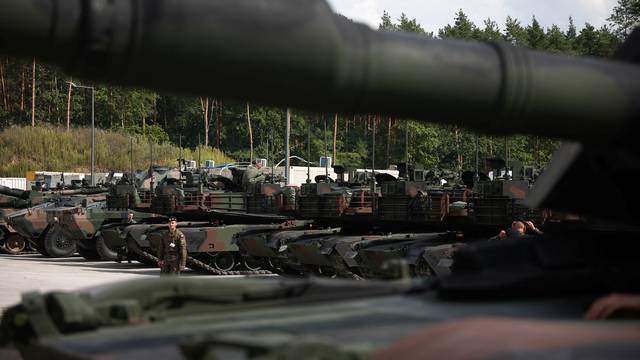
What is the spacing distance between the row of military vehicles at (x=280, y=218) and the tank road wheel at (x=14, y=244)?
0.11 feet

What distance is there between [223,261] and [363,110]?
65.9 feet

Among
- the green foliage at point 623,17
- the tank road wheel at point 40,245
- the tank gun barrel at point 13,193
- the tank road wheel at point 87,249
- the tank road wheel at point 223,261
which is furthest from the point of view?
the green foliage at point 623,17

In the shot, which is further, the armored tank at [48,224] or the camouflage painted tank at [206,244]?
the armored tank at [48,224]

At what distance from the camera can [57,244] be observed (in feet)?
96.5

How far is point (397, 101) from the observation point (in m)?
3.80

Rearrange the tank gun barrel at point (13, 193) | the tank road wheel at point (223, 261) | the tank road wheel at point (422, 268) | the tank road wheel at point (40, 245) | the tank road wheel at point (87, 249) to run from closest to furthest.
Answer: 1. the tank road wheel at point (422, 268)
2. the tank road wheel at point (223, 261)
3. the tank road wheel at point (87, 249)
4. the tank road wheel at point (40, 245)
5. the tank gun barrel at point (13, 193)

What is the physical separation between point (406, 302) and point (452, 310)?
40 centimetres

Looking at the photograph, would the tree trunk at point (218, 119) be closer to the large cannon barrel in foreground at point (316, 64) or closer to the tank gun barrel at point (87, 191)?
the tank gun barrel at point (87, 191)

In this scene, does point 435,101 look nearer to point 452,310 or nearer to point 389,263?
point 452,310

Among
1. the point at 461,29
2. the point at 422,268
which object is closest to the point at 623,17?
the point at 461,29

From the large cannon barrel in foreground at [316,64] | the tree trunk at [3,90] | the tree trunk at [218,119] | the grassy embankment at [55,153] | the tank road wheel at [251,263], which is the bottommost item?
the tank road wheel at [251,263]

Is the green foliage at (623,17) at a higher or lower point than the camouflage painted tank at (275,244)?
higher

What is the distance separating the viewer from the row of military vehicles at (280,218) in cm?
1739

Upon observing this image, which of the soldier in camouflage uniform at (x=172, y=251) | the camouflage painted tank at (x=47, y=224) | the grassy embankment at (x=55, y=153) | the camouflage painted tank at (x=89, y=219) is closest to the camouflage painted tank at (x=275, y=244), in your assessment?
the soldier in camouflage uniform at (x=172, y=251)
